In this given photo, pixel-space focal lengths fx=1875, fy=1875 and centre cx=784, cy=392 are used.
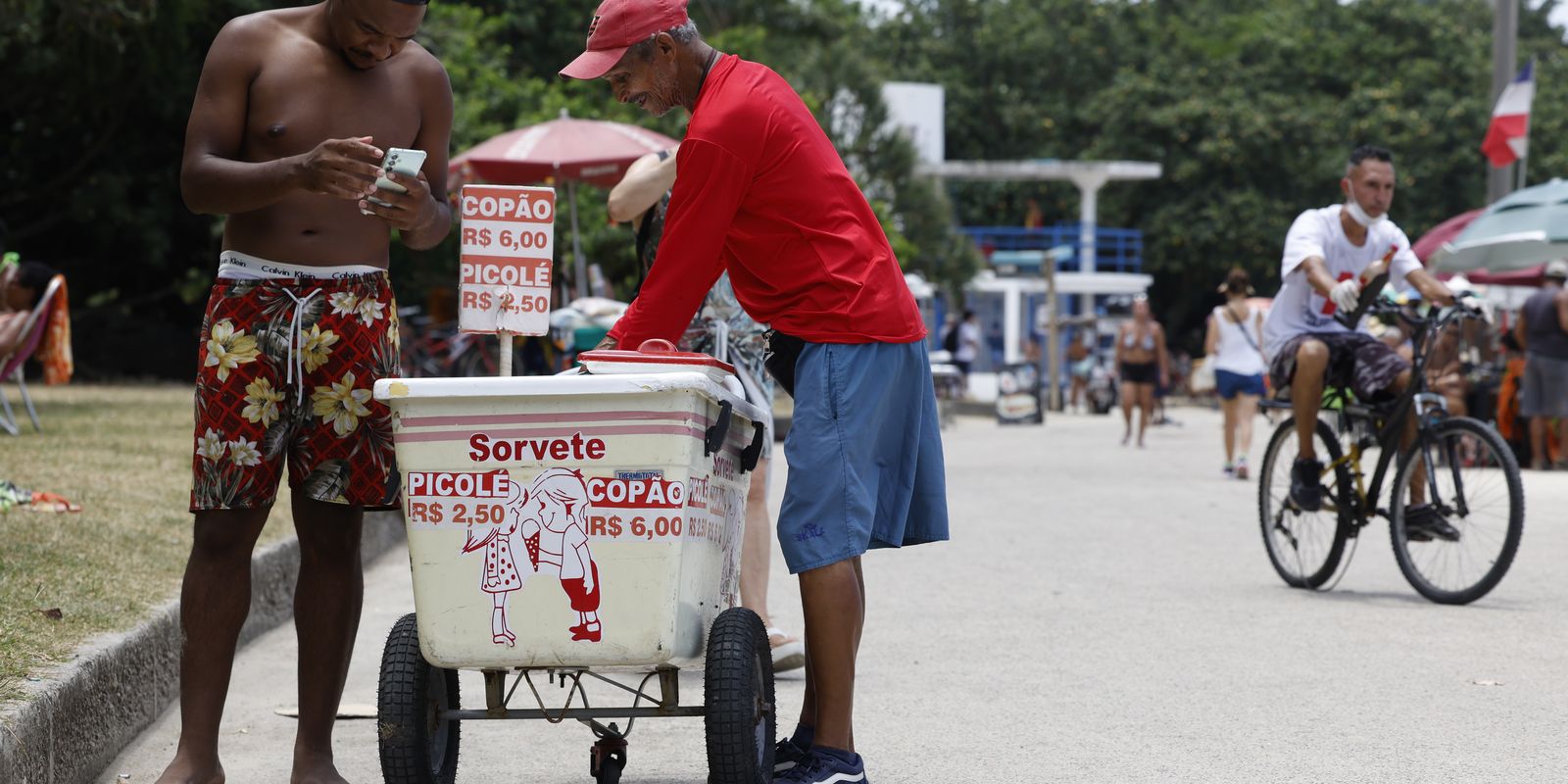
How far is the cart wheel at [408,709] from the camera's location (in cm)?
378

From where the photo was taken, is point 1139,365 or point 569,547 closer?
point 569,547

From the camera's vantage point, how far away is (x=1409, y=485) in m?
7.47

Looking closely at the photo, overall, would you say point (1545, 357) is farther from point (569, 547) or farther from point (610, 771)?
point (569, 547)

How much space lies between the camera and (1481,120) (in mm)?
43062

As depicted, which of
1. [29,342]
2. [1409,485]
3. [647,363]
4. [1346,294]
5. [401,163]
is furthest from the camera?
[29,342]

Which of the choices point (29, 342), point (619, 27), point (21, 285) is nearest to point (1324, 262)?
point (619, 27)

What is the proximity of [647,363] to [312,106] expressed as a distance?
102 cm

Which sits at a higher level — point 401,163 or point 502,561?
point 401,163

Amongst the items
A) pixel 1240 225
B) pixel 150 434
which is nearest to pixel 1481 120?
pixel 1240 225

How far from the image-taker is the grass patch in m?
4.85

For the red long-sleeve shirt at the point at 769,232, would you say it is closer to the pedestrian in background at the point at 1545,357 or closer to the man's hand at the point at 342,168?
the man's hand at the point at 342,168

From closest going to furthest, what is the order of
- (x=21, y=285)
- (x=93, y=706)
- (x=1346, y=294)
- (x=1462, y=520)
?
(x=93, y=706) → (x=1346, y=294) → (x=1462, y=520) → (x=21, y=285)

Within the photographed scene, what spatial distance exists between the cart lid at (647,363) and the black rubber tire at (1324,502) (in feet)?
15.0

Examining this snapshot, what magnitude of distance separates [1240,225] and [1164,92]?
4.25 metres
